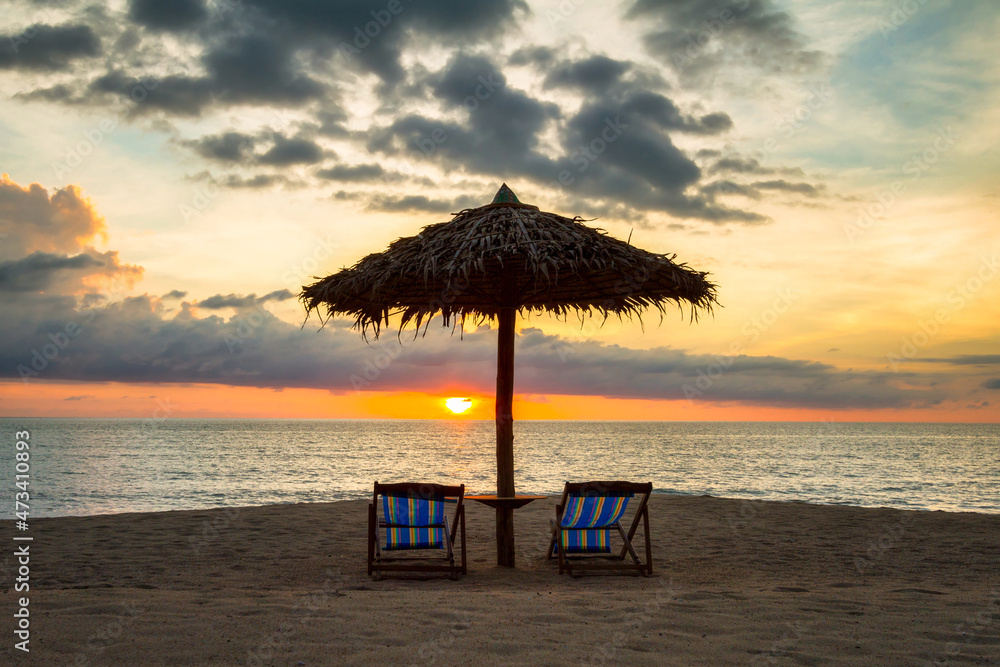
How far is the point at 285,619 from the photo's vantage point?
11.4 ft

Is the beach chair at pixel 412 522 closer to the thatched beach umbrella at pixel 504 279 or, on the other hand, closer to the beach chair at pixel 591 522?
→ the thatched beach umbrella at pixel 504 279

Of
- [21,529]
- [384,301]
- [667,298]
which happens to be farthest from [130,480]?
[667,298]

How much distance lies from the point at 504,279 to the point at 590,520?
229 centimetres

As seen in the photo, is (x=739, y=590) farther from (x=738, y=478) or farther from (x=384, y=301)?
(x=738, y=478)

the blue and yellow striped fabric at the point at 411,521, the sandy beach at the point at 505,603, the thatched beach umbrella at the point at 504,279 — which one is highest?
the thatched beach umbrella at the point at 504,279

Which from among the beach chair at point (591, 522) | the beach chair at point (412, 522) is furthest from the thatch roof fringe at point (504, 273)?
the beach chair at point (591, 522)

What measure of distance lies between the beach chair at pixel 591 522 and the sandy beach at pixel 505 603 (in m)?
0.17

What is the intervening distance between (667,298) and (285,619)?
452 cm

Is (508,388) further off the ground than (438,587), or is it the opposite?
(508,388)

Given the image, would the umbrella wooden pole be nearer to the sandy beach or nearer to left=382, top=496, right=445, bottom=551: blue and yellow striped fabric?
the sandy beach

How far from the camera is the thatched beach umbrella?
507cm

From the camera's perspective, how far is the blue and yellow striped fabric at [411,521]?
5141 millimetres

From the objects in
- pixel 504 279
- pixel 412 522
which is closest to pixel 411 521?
pixel 412 522

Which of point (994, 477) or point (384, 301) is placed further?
point (994, 477)
